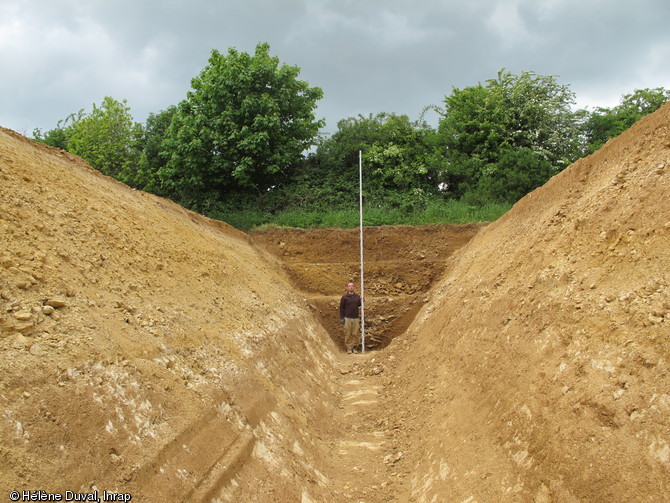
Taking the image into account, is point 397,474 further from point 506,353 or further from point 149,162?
point 149,162

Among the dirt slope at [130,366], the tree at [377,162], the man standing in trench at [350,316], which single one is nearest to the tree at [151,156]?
the tree at [377,162]

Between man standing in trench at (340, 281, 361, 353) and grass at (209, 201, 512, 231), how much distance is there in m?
5.70

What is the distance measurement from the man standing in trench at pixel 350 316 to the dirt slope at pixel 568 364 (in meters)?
3.79

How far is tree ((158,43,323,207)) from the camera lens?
62.2ft

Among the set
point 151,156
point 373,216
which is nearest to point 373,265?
point 373,216

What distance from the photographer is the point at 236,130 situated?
61.7ft

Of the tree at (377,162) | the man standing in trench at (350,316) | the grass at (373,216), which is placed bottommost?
the man standing in trench at (350,316)

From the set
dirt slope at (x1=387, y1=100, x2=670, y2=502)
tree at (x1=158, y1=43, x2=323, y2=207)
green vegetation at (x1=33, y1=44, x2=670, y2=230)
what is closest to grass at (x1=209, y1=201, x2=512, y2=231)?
green vegetation at (x1=33, y1=44, x2=670, y2=230)

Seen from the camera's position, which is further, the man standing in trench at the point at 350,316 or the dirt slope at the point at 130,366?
the man standing in trench at the point at 350,316

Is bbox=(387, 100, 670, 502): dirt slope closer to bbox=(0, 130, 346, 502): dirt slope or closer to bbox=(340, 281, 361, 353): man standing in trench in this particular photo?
bbox=(0, 130, 346, 502): dirt slope

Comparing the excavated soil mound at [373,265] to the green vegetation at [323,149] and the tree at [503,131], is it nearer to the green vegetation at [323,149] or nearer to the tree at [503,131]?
the green vegetation at [323,149]

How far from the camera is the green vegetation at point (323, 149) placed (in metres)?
18.8

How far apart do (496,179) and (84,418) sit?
1884 centimetres

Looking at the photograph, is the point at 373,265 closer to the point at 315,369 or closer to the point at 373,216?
the point at 373,216
